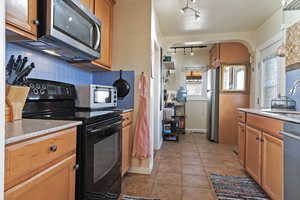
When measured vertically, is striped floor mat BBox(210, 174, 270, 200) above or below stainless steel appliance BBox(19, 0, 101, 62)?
below

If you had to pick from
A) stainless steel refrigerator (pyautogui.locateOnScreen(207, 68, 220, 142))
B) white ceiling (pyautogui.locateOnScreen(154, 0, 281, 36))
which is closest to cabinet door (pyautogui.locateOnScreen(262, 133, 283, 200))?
white ceiling (pyautogui.locateOnScreen(154, 0, 281, 36))

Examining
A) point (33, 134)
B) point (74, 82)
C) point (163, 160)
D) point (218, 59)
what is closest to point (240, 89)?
point (218, 59)

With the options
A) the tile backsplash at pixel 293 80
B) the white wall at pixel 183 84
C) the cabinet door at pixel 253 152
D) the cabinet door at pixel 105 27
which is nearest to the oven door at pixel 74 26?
the cabinet door at pixel 105 27

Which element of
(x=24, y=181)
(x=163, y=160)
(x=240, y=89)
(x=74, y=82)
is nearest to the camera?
(x=24, y=181)

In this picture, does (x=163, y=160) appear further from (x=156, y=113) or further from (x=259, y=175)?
(x=259, y=175)

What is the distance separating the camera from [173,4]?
8.35ft

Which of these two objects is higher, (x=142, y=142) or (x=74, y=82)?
(x=74, y=82)

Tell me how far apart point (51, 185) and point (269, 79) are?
3.42m

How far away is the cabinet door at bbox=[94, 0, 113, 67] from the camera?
211cm

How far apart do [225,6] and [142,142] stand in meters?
2.30

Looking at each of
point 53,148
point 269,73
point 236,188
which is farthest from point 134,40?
point 269,73

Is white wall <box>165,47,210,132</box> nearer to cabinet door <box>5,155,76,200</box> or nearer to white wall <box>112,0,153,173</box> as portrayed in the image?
white wall <box>112,0,153,173</box>

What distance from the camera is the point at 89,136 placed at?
47.6 inches

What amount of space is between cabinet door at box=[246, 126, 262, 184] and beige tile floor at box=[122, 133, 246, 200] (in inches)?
13.3
